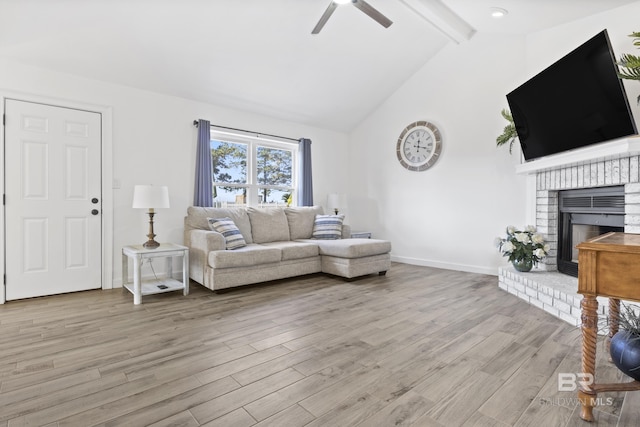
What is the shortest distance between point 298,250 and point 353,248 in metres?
0.70

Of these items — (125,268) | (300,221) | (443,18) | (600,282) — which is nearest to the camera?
(600,282)

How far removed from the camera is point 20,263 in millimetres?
3395

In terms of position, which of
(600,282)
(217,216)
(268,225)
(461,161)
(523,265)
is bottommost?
(523,265)

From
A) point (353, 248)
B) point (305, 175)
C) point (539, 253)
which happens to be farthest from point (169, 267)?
point (539, 253)

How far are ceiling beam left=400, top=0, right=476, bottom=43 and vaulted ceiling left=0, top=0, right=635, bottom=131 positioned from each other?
0.04 ft

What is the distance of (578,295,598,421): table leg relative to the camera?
1.48m

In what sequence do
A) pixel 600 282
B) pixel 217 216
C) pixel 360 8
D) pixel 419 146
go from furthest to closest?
pixel 419 146, pixel 217 216, pixel 360 8, pixel 600 282

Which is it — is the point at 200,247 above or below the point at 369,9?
below

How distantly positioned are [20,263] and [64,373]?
7.29 ft

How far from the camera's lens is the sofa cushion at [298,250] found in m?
4.12

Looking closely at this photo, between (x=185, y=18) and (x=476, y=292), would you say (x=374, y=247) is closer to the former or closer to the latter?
(x=476, y=292)

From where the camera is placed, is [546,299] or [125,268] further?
[125,268]

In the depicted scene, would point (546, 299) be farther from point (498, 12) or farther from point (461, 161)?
point (498, 12)

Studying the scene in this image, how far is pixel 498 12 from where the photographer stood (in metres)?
3.69
